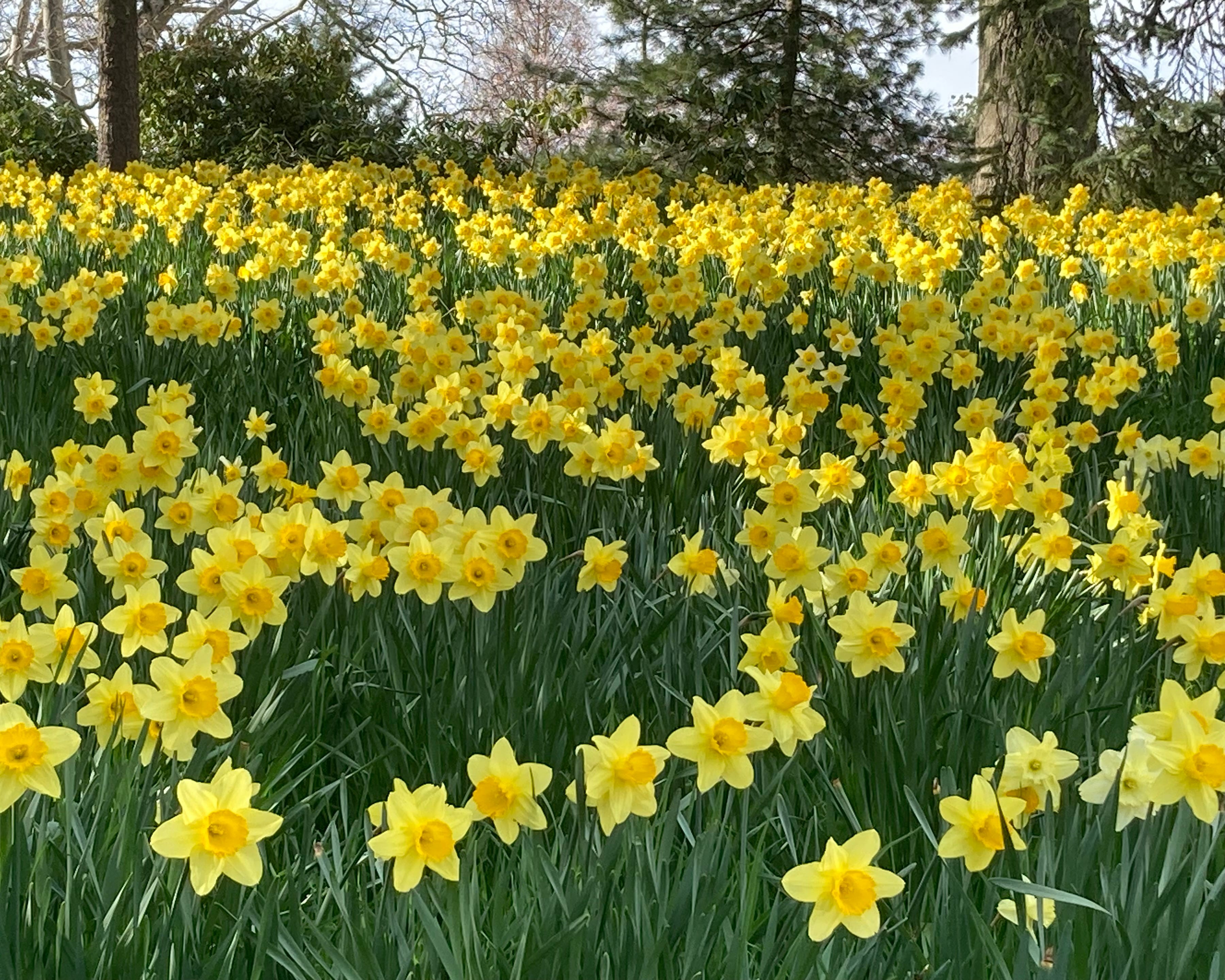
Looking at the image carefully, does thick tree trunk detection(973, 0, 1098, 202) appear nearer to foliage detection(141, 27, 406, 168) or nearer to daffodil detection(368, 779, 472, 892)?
foliage detection(141, 27, 406, 168)

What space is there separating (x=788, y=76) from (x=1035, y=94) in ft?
9.89

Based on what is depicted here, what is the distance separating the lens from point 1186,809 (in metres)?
1.17

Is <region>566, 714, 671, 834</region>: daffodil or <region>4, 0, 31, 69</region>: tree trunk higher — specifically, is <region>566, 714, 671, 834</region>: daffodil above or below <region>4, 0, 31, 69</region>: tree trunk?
below

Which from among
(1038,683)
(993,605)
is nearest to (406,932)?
(1038,683)

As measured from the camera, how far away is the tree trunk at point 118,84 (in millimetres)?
9031

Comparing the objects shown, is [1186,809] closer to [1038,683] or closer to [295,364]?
[1038,683]

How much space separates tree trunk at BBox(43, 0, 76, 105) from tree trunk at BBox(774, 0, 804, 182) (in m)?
14.9

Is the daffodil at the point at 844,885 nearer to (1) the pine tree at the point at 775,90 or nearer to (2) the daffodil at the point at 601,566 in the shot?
(2) the daffodil at the point at 601,566

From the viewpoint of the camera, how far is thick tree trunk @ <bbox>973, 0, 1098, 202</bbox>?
345 inches

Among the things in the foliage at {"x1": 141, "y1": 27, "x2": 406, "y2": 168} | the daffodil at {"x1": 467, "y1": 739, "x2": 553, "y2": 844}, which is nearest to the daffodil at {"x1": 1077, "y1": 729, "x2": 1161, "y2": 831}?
the daffodil at {"x1": 467, "y1": 739, "x2": 553, "y2": 844}

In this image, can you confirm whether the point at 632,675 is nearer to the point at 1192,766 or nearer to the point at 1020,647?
the point at 1020,647

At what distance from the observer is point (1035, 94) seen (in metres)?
8.92

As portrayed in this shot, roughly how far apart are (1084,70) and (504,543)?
8676 mm

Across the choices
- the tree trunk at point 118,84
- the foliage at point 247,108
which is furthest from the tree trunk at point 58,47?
the tree trunk at point 118,84
